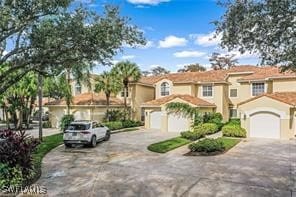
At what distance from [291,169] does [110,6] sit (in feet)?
36.1

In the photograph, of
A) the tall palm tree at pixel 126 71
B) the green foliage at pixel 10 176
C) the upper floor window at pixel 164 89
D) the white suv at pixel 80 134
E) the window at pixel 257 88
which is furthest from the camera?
the upper floor window at pixel 164 89

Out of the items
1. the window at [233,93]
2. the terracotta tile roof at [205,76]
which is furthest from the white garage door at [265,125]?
the window at [233,93]

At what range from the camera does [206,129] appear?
1151 inches

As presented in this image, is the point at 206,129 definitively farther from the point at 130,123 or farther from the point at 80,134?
the point at 80,134

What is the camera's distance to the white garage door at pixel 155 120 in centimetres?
3556

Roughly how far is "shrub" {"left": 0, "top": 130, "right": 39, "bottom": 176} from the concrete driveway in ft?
3.17

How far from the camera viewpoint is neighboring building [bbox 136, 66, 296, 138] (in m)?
27.6

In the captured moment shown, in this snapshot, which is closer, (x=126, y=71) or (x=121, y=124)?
(x=121, y=124)

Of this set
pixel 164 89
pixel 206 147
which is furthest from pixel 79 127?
pixel 164 89

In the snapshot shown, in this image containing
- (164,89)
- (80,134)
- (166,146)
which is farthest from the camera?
(164,89)

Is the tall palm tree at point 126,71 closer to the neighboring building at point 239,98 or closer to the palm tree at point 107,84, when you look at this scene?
the palm tree at point 107,84

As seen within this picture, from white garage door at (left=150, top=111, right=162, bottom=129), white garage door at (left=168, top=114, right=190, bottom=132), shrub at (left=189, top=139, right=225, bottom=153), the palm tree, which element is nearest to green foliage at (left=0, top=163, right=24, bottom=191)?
shrub at (left=189, top=139, right=225, bottom=153)

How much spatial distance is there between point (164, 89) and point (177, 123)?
7.53 metres

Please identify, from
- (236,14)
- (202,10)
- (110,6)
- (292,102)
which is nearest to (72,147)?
(110,6)
